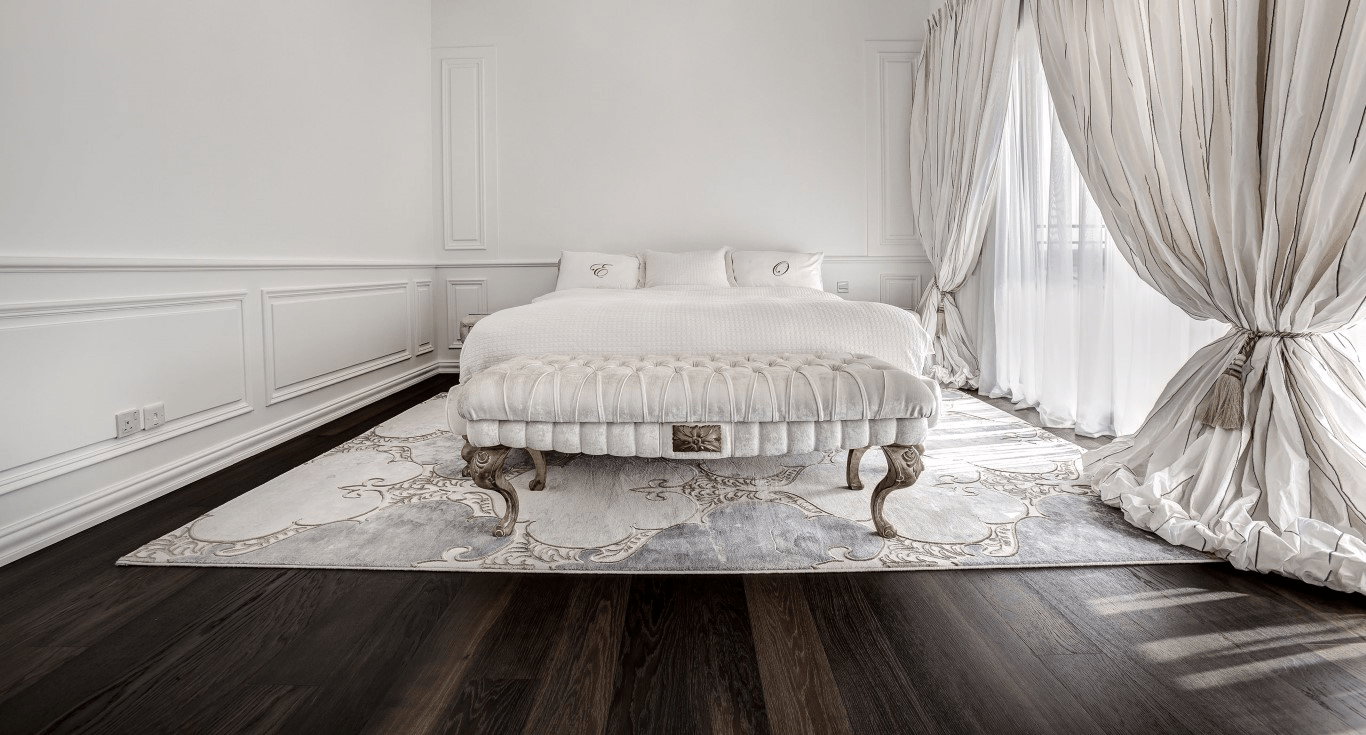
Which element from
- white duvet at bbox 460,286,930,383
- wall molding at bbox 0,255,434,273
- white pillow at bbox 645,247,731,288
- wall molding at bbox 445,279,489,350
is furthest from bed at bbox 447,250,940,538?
wall molding at bbox 445,279,489,350

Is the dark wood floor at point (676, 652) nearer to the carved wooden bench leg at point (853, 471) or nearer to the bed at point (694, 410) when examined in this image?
the bed at point (694, 410)

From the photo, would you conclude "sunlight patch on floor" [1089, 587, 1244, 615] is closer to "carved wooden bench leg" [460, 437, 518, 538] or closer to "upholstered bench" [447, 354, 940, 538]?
"upholstered bench" [447, 354, 940, 538]

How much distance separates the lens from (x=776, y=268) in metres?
4.72

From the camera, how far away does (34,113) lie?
2.02m

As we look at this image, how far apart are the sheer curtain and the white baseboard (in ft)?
11.9

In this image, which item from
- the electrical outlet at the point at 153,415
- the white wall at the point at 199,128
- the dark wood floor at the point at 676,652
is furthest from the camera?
the electrical outlet at the point at 153,415

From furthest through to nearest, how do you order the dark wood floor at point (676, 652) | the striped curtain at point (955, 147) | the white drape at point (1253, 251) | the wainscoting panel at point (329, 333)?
the striped curtain at point (955, 147) < the wainscoting panel at point (329, 333) < the white drape at point (1253, 251) < the dark wood floor at point (676, 652)

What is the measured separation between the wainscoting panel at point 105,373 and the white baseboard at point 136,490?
0.11 m

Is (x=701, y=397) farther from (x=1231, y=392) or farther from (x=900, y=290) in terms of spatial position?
(x=900, y=290)

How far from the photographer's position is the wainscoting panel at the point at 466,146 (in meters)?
5.13

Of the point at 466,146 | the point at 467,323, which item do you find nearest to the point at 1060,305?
the point at 467,323

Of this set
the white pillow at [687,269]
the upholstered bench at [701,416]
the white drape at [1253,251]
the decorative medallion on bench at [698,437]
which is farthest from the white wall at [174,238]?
the white drape at [1253,251]

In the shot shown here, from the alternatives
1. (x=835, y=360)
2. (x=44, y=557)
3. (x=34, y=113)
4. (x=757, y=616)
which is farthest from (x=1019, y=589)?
(x=34, y=113)

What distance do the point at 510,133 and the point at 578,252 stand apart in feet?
3.76
